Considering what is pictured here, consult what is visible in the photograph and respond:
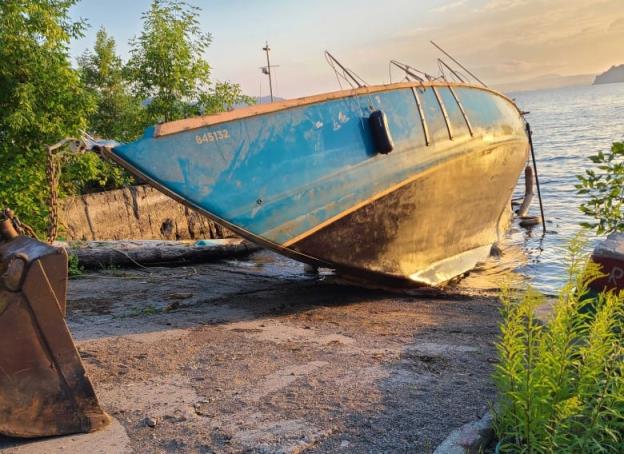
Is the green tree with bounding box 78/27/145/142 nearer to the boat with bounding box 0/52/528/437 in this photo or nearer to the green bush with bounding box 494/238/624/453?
the boat with bounding box 0/52/528/437

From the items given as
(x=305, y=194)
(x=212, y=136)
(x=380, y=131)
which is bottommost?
(x=305, y=194)

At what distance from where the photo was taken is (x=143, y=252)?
1010 centimetres

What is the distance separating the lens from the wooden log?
31.3 feet

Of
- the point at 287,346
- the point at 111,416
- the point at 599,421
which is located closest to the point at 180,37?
the point at 287,346

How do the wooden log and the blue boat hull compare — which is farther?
the wooden log

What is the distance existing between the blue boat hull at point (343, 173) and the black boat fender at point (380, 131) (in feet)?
0.26

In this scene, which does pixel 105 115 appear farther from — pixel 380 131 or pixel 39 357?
pixel 39 357

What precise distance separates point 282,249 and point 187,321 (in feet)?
4.74

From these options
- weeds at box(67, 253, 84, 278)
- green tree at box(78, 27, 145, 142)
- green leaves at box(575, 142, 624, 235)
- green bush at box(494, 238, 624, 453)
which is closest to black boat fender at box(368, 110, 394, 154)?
green leaves at box(575, 142, 624, 235)

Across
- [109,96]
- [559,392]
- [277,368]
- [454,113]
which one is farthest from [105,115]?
[559,392]

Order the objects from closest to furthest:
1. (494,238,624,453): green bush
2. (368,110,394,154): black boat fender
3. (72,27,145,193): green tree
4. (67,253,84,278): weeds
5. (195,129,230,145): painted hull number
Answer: (494,238,624,453): green bush → (195,129,230,145): painted hull number → (368,110,394,154): black boat fender → (67,253,84,278): weeds → (72,27,145,193): green tree

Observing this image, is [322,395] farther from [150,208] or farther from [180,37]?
[180,37]

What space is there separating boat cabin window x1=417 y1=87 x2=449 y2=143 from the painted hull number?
3291 mm

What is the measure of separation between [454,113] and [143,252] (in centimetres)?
580
